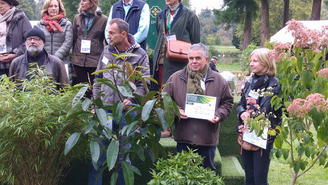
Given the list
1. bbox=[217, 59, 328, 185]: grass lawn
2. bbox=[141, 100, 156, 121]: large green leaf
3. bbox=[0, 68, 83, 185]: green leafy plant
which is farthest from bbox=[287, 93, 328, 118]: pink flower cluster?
bbox=[217, 59, 328, 185]: grass lawn

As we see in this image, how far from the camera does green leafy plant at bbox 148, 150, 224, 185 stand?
10.7ft

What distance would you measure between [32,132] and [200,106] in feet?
5.25

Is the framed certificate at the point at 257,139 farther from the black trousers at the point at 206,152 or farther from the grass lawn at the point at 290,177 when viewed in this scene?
the grass lawn at the point at 290,177

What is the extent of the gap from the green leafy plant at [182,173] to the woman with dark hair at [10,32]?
3.20m

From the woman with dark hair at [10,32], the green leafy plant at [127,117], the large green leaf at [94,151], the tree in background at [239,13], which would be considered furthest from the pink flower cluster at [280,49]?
the tree in background at [239,13]

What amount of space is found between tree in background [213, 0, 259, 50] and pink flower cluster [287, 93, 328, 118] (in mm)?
27376

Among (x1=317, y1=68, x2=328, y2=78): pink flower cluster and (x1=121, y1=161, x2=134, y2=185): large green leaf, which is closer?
(x1=317, y1=68, x2=328, y2=78): pink flower cluster

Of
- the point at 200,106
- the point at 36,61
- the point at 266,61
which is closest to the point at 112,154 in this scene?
the point at 200,106

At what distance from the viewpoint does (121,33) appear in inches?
180

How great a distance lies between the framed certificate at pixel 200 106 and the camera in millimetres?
4312

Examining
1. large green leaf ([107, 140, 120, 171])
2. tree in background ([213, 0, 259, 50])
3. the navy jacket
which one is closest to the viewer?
large green leaf ([107, 140, 120, 171])

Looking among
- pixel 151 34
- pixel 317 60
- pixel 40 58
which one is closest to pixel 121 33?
pixel 40 58

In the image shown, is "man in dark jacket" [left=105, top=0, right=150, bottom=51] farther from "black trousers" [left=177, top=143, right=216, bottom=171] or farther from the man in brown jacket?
"black trousers" [left=177, top=143, right=216, bottom=171]

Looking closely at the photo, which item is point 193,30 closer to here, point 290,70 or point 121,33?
point 121,33
